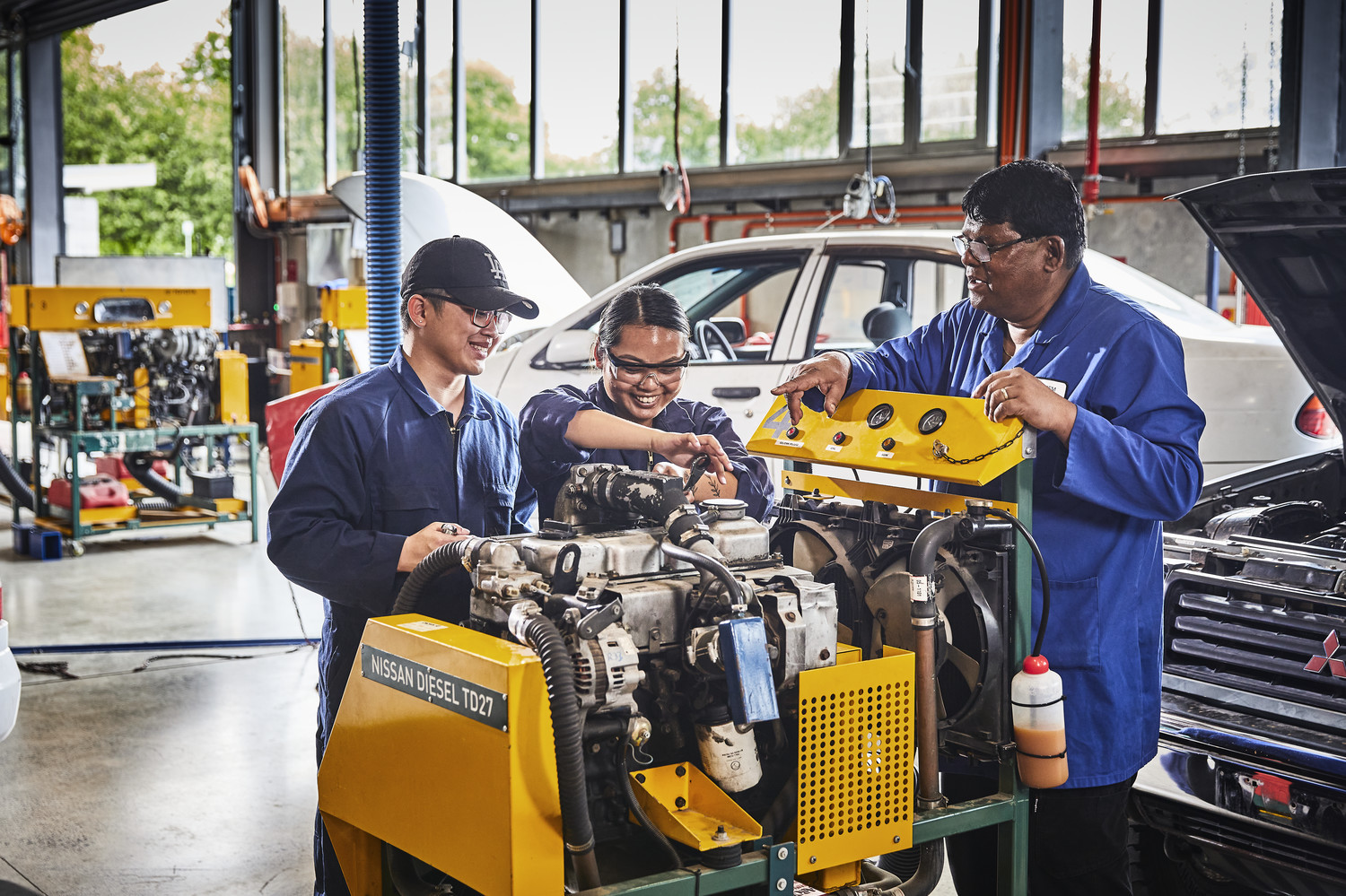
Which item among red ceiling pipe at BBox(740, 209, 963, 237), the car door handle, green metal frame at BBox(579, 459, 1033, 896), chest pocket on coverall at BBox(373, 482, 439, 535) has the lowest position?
green metal frame at BBox(579, 459, 1033, 896)

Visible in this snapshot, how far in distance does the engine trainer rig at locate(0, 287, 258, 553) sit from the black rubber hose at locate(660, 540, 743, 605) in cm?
578

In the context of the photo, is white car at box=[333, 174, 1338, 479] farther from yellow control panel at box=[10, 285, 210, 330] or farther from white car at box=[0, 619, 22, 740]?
yellow control panel at box=[10, 285, 210, 330]

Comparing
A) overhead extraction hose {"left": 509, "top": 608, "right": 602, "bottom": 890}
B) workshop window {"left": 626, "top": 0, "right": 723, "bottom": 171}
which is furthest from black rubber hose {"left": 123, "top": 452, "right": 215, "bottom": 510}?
overhead extraction hose {"left": 509, "top": 608, "right": 602, "bottom": 890}

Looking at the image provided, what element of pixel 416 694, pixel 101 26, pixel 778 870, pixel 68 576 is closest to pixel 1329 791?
pixel 778 870

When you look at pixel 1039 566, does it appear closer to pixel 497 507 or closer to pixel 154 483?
pixel 497 507

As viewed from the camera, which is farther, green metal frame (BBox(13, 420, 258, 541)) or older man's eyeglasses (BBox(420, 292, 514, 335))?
green metal frame (BBox(13, 420, 258, 541))

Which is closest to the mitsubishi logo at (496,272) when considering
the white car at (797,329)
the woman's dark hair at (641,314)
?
the woman's dark hair at (641,314)

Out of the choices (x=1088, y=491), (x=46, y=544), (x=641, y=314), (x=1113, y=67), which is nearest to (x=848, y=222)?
(x=1113, y=67)

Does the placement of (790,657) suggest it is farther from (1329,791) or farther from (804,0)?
(804,0)

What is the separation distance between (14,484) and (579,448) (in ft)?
20.2

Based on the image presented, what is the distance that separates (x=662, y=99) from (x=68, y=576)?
7103 mm

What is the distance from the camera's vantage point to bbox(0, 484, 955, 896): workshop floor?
10.8 ft

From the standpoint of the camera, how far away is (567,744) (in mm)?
1452

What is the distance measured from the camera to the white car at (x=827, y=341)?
13.3 feet
